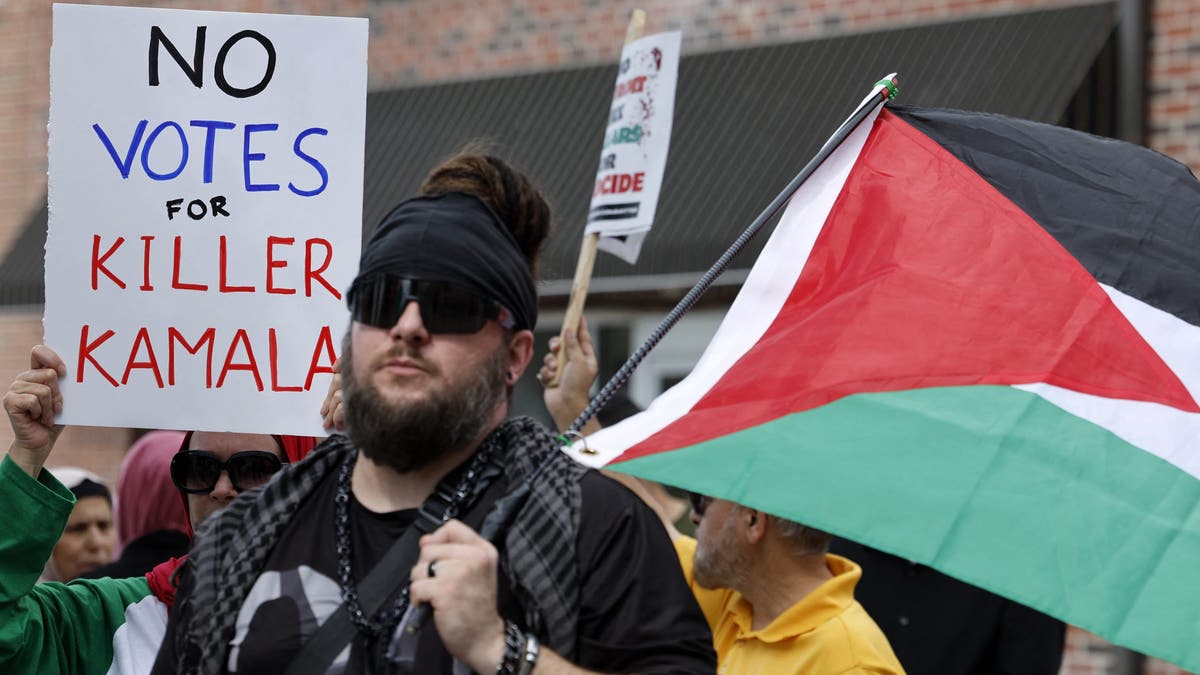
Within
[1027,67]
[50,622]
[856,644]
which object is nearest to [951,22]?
[1027,67]

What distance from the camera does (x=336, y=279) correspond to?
3492 mm

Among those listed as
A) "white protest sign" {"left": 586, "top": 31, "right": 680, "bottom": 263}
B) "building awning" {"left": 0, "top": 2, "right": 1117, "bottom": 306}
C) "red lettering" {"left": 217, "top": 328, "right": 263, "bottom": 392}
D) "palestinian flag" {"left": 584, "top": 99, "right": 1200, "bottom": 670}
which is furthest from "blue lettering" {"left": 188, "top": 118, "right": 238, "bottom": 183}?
"building awning" {"left": 0, "top": 2, "right": 1117, "bottom": 306}

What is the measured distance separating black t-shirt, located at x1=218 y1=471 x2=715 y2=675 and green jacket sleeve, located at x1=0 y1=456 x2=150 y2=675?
2.50 feet

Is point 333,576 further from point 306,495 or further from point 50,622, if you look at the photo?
point 50,622

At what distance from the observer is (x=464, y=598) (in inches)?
94.4

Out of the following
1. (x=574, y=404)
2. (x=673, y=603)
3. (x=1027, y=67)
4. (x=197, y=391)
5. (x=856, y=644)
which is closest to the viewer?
(x=673, y=603)

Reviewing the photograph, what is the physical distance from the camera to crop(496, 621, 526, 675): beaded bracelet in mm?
2406

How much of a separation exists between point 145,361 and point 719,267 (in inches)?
44.7

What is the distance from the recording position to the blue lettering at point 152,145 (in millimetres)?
3508

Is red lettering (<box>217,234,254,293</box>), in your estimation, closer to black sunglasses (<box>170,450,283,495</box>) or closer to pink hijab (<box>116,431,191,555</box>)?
black sunglasses (<box>170,450,283,495</box>)

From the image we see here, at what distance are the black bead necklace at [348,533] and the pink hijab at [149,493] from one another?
2.46 m

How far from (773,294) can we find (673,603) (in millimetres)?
1075

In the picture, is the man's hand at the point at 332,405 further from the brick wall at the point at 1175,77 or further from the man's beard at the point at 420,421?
the brick wall at the point at 1175,77

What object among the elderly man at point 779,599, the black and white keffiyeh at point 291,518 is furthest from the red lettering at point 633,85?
the black and white keffiyeh at point 291,518
